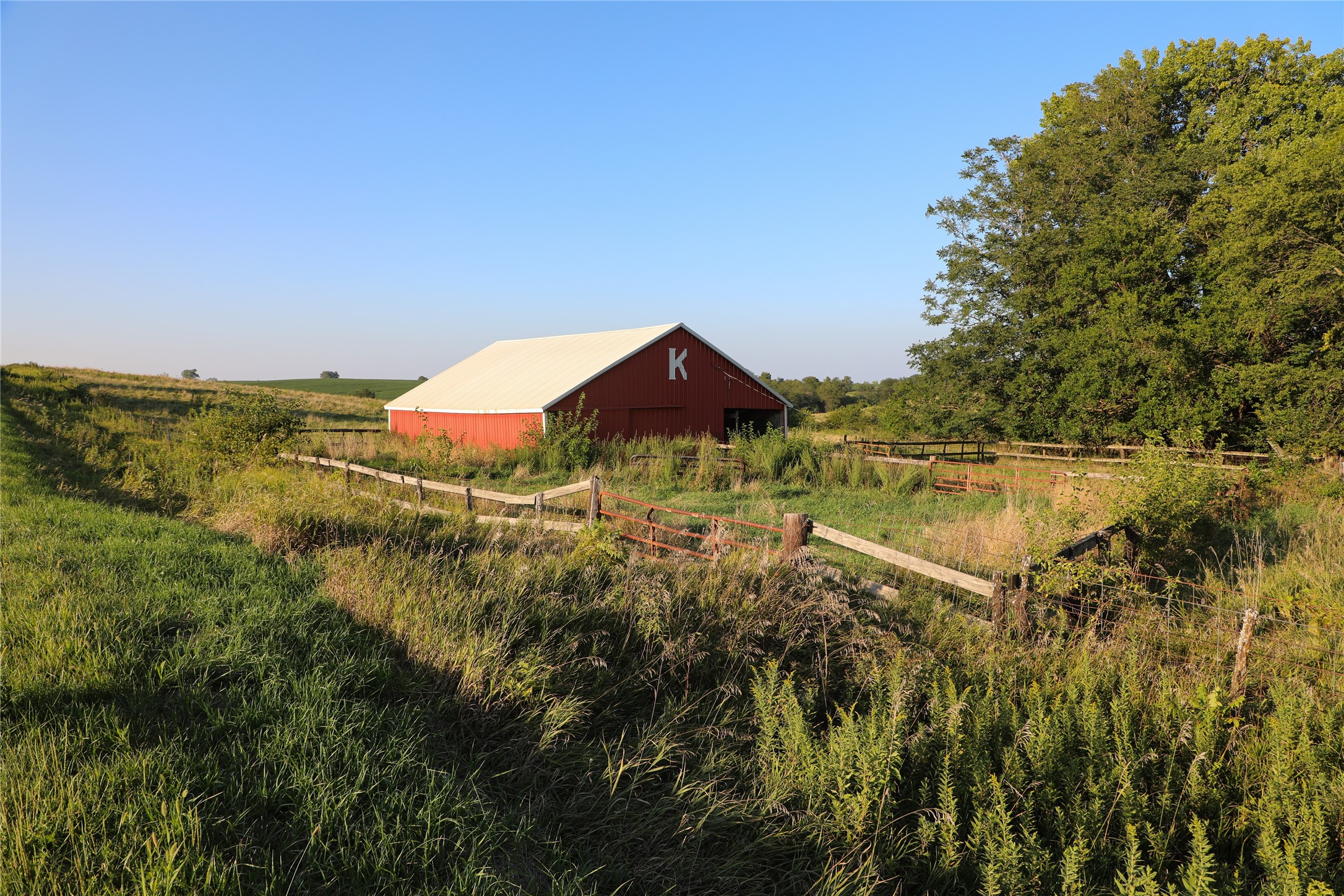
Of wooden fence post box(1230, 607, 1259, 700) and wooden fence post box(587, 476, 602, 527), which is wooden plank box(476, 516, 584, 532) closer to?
wooden fence post box(587, 476, 602, 527)

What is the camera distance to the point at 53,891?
237 centimetres

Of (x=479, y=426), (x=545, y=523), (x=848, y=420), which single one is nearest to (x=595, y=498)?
(x=545, y=523)

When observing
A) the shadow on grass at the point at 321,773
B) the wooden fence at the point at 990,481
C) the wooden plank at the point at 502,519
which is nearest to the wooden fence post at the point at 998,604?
the shadow on grass at the point at 321,773

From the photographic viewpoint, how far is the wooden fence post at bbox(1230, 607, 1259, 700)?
5012 mm

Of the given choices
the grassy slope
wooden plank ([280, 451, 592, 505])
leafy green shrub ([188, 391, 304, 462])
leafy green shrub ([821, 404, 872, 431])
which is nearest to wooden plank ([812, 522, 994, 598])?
Result: wooden plank ([280, 451, 592, 505])

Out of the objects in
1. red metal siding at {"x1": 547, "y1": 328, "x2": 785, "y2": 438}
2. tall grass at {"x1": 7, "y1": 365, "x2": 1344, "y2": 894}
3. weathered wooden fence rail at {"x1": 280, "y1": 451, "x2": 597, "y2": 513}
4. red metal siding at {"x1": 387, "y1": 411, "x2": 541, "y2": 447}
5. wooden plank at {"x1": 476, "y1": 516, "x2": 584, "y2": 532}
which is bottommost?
tall grass at {"x1": 7, "y1": 365, "x2": 1344, "y2": 894}

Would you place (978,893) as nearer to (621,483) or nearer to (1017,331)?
(621,483)

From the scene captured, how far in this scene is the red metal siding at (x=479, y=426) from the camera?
2377 centimetres

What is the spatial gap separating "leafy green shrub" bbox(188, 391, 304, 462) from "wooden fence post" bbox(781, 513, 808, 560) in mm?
11520

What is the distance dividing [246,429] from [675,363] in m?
15.3

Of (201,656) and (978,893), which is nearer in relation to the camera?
(978,893)

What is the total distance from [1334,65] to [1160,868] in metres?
38.1

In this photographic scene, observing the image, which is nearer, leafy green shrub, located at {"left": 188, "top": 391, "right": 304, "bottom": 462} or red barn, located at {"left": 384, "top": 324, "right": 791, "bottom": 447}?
leafy green shrub, located at {"left": 188, "top": 391, "right": 304, "bottom": 462}

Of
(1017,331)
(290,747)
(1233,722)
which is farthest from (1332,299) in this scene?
(290,747)
